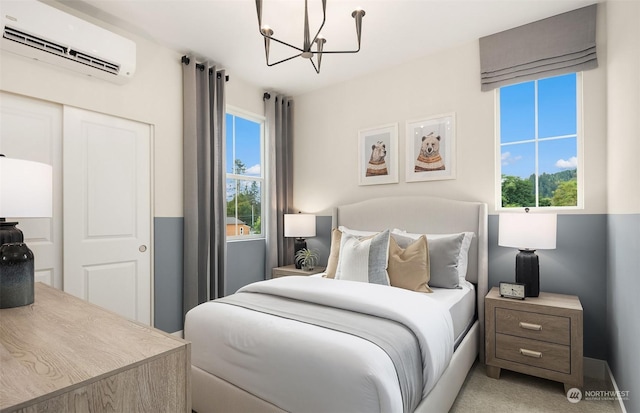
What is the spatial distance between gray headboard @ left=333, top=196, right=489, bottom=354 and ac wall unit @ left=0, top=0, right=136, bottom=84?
7.84 feet

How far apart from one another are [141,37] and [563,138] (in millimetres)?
3596

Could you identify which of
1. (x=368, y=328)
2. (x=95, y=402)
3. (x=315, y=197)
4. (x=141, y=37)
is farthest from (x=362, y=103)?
(x=95, y=402)

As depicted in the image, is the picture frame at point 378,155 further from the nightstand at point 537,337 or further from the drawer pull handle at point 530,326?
the drawer pull handle at point 530,326

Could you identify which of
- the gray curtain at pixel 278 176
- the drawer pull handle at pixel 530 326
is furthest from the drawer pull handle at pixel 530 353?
the gray curtain at pixel 278 176

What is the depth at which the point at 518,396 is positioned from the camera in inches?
84.0

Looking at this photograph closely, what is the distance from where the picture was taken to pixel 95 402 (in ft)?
2.44

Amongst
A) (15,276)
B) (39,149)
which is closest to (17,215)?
(15,276)

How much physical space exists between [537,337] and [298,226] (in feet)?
7.79

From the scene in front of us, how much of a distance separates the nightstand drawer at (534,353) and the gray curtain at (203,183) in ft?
8.14

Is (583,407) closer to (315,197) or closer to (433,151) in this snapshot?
A: (433,151)

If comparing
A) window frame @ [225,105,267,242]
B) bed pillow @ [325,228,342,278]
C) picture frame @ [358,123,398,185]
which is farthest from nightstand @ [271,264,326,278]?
picture frame @ [358,123,398,185]

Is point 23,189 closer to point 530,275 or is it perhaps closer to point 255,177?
point 255,177

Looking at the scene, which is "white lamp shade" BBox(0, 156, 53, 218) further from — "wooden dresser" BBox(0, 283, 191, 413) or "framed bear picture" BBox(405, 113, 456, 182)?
"framed bear picture" BBox(405, 113, 456, 182)

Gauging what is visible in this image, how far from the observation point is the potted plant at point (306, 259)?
3598 millimetres
